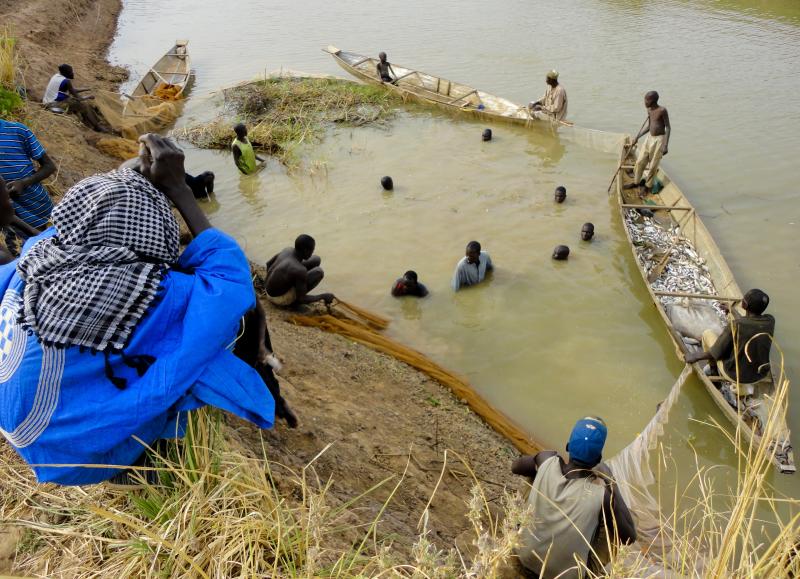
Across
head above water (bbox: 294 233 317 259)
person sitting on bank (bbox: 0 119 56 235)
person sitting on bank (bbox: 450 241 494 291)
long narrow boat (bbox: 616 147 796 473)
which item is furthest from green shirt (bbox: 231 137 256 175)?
long narrow boat (bbox: 616 147 796 473)

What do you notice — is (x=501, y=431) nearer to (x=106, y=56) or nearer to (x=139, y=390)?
(x=139, y=390)

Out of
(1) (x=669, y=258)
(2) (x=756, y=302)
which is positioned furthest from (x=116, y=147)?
(2) (x=756, y=302)

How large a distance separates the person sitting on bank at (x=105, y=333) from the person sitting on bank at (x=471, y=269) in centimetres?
528

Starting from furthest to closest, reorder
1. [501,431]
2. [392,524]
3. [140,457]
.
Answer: [501,431] < [392,524] < [140,457]

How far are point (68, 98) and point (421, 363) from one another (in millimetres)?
9879

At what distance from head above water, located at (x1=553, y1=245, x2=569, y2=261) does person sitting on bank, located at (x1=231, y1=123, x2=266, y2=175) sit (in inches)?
255

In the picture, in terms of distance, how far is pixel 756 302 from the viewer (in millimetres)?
4715

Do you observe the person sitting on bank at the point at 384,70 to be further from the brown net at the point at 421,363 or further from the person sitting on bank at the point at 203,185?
the brown net at the point at 421,363

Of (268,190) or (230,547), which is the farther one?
(268,190)

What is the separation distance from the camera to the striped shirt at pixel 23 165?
4094mm

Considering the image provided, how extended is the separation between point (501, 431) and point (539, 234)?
4.32 m

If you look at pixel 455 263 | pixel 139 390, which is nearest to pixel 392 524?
pixel 139 390

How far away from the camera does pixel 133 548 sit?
6.13 feet

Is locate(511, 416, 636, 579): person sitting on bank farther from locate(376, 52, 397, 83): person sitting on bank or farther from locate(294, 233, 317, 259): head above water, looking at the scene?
locate(376, 52, 397, 83): person sitting on bank
